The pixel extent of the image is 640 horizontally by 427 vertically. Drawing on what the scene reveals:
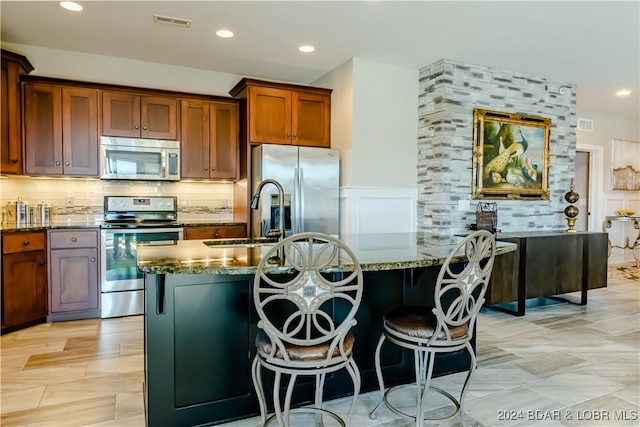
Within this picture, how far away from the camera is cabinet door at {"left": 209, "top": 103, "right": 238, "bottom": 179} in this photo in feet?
15.6

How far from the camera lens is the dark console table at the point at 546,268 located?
13.6 ft

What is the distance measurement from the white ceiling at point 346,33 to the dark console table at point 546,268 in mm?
1873

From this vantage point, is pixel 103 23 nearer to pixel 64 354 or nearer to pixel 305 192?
pixel 305 192

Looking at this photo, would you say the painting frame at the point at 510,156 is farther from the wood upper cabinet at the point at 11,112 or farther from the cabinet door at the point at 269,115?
the wood upper cabinet at the point at 11,112

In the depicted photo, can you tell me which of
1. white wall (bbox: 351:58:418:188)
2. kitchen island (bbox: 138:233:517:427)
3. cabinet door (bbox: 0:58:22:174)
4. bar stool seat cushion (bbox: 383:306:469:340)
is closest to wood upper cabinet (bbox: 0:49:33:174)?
cabinet door (bbox: 0:58:22:174)

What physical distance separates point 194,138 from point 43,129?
1412 mm

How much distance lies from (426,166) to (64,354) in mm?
3825

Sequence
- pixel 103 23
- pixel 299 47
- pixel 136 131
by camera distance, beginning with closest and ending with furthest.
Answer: pixel 103 23, pixel 299 47, pixel 136 131

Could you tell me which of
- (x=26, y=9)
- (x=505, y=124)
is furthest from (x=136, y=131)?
(x=505, y=124)

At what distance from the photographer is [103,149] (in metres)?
4.23

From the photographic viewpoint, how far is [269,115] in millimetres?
4633

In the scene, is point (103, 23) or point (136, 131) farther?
point (136, 131)

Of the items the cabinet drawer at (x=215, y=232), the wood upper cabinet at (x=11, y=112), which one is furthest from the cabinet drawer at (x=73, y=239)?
the cabinet drawer at (x=215, y=232)

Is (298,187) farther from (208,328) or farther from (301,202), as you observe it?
(208,328)
